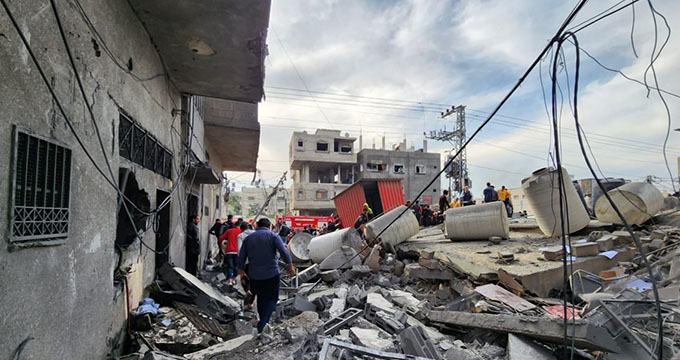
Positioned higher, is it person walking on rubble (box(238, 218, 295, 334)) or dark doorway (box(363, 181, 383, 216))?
dark doorway (box(363, 181, 383, 216))

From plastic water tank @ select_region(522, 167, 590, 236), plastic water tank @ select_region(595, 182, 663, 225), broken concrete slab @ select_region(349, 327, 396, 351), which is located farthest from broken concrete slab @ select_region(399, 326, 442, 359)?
plastic water tank @ select_region(595, 182, 663, 225)

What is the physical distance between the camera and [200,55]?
199 inches

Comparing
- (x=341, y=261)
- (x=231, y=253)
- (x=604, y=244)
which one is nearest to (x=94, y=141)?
(x=231, y=253)

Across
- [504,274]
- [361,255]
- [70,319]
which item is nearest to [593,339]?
[504,274]

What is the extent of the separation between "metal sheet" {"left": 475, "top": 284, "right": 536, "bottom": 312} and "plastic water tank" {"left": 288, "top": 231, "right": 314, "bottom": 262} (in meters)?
5.89

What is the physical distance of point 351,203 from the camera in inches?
695

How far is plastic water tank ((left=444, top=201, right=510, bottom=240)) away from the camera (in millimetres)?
8227

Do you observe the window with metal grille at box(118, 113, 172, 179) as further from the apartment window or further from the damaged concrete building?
the apartment window

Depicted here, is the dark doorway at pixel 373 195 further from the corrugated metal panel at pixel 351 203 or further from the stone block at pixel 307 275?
the stone block at pixel 307 275

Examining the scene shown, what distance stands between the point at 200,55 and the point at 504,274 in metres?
5.66

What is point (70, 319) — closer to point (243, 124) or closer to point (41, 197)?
point (41, 197)

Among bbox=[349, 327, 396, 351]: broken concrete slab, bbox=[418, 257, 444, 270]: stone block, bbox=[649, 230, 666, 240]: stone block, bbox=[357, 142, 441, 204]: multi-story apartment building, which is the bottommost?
bbox=[349, 327, 396, 351]: broken concrete slab

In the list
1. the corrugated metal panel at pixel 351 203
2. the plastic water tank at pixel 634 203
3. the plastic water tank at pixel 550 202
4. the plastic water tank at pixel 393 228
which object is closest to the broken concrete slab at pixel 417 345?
the plastic water tank at pixel 393 228

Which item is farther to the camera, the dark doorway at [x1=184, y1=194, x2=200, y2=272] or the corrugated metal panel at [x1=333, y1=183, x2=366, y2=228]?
the corrugated metal panel at [x1=333, y1=183, x2=366, y2=228]
